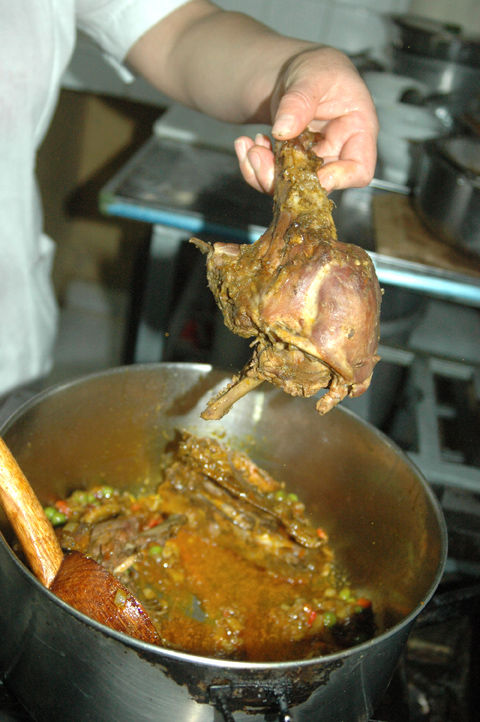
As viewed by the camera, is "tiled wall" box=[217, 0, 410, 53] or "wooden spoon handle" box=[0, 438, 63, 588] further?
"tiled wall" box=[217, 0, 410, 53]

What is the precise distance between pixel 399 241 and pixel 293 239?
2.77ft

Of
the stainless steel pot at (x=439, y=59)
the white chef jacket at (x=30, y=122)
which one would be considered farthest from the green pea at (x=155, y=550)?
the stainless steel pot at (x=439, y=59)

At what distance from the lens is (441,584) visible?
3.52 feet

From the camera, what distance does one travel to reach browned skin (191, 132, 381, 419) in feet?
2.12

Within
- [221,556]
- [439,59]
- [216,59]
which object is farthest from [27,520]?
[439,59]

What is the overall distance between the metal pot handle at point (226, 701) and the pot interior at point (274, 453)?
0.90 feet

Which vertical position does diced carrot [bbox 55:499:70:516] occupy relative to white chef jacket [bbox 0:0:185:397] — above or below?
below

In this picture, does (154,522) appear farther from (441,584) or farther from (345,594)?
(441,584)

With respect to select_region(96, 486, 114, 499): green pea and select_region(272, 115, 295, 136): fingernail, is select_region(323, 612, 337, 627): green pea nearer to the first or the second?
select_region(96, 486, 114, 499): green pea

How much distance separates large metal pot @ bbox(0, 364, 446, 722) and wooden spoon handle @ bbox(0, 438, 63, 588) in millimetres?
59

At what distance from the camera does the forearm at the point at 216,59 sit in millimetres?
1074

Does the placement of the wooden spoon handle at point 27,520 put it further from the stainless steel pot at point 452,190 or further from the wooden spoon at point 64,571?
the stainless steel pot at point 452,190

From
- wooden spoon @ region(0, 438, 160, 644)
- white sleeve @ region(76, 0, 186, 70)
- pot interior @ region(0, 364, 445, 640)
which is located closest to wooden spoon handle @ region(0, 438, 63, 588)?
wooden spoon @ region(0, 438, 160, 644)

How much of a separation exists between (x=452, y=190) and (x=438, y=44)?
2.83 feet
